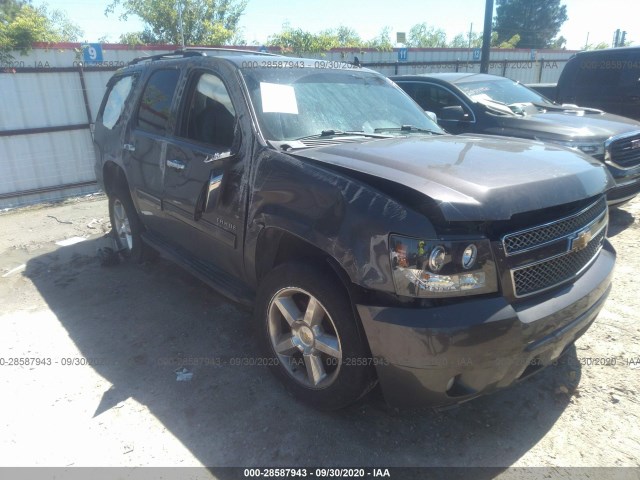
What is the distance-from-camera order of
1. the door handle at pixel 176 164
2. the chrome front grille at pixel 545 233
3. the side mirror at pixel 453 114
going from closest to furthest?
the chrome front grille at pixel 545 233 → the door handle at pixel 176 164 → the side mirror at pixel 453 114

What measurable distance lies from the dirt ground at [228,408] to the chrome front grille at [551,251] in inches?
33.5

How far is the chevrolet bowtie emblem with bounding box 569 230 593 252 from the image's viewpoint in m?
2.50

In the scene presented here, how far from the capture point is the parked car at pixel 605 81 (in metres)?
7.93

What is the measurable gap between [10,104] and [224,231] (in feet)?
22.4

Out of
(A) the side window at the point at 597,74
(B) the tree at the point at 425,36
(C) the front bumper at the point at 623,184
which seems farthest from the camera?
(B) the tree at the point at 425,36

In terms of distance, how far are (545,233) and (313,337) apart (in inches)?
52.0

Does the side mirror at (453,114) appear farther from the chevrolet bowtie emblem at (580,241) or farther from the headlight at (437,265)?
the headlight at (437,265)

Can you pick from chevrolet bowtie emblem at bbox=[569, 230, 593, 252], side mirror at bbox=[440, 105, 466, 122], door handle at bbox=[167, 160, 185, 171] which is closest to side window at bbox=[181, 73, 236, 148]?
door handle at bbox=[167, 160, 185, 171]

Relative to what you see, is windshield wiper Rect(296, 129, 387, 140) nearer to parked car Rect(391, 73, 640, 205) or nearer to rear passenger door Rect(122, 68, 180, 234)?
rear passenger door Rect(122, 68, 180, 234)

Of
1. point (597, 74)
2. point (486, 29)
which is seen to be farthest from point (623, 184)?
point (486, 29)

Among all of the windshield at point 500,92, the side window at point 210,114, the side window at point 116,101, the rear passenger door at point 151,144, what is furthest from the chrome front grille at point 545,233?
the windshield at point 500,92

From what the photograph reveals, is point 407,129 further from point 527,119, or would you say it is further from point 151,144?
point 527,119

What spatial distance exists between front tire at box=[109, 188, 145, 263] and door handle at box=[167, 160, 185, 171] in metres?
1.19

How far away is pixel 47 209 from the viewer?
781cm
